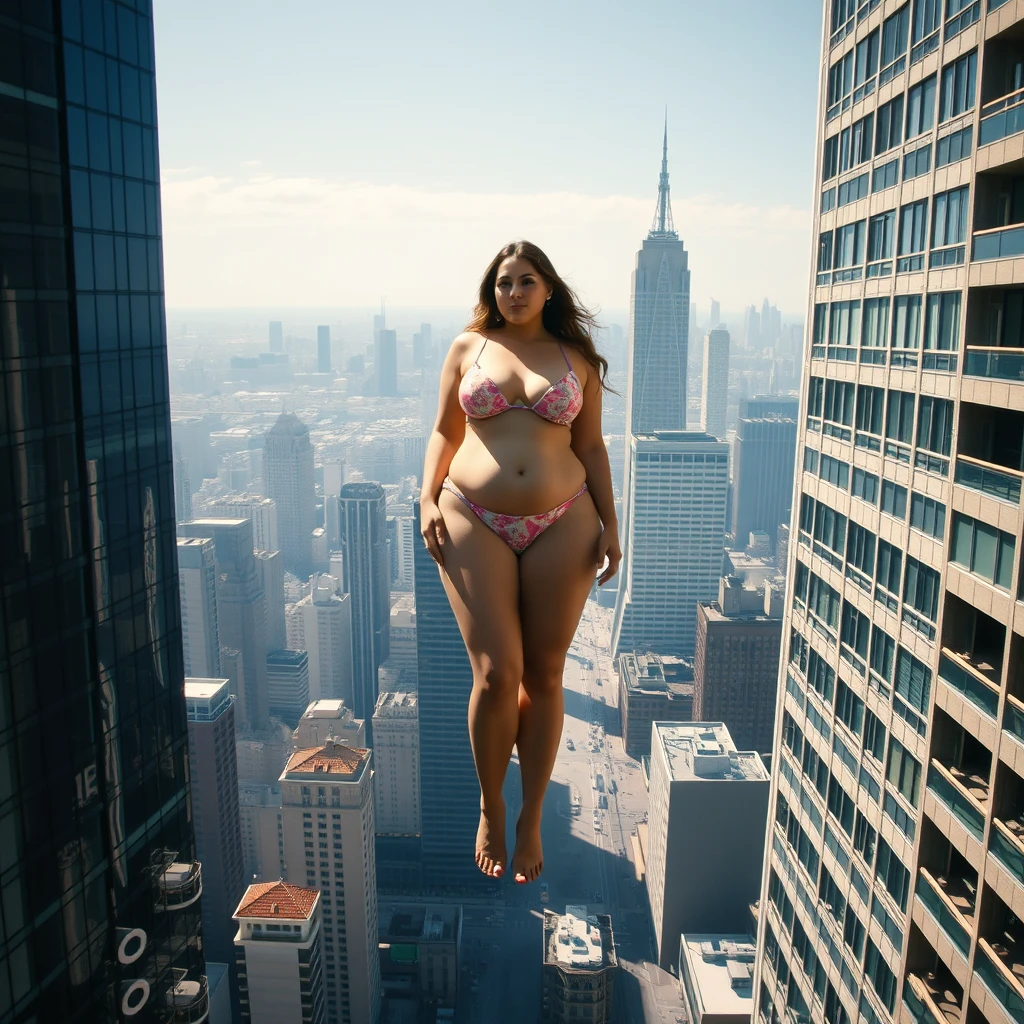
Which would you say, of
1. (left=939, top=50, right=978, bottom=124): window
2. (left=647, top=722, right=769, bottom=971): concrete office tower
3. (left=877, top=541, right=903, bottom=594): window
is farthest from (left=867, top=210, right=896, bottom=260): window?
(left=647, top=722, right=769, bottom=971): concrete office tower

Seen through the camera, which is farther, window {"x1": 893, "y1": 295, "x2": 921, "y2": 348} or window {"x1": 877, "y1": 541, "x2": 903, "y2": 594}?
window {"x1": 877, "y1": 541, "x2": 903, "y2": 594}

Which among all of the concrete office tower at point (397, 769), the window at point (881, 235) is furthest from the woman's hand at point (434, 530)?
the concrete office tower at point (397, 769)

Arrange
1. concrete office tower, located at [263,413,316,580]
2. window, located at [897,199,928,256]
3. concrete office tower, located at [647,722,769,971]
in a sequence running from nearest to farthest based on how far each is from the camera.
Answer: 1. window, located at [897,199,928,256]
2. concrete office tower, located at [647,722,769,971]
3. concrete office tower, located at [263,413,316,580]

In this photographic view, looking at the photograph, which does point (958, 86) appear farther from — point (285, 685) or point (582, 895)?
point (285, 685)

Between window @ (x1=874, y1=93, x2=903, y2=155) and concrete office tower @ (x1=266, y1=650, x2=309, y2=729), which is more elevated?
window @ (x1=874, y1=93, x2=903, y2=155)

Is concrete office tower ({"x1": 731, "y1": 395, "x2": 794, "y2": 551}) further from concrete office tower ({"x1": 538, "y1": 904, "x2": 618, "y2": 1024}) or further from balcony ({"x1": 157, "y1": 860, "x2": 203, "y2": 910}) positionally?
balcony ({"x1": 157, "y1": 860, "x2": 203, "y2": 910})

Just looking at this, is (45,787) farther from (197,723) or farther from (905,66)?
(197,723)

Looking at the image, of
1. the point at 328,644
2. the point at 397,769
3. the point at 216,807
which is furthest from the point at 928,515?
the point at 328,644
